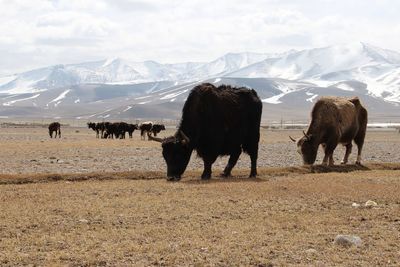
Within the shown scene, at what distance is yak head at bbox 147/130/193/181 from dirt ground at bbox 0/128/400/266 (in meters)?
0.39

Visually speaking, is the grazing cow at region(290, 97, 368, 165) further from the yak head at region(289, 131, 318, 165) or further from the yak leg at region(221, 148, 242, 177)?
the yak leg at region(221, 148, 242, 177)

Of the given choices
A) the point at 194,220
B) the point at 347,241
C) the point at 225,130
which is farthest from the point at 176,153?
the point at 347,241

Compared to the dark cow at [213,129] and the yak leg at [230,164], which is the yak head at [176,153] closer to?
the dark cow at [213,129]

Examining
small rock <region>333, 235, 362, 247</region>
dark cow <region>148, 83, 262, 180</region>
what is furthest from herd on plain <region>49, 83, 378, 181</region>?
small rock <region>333, 235, 362, 247</region>

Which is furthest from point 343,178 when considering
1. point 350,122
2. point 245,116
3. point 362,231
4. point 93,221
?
point 93,221

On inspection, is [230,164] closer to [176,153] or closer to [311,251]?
[176,153]

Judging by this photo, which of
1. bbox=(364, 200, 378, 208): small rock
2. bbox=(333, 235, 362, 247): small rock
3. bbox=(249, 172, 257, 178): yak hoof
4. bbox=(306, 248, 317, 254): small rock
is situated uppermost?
bbox=(333, 235, 362, 247): small rock

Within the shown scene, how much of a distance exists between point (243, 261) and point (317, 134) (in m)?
13.8

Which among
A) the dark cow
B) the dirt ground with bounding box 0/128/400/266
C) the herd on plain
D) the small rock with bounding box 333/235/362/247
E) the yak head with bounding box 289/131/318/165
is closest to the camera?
the dirt ground with bounding box 0/128/400/266

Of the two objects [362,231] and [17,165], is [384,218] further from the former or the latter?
[17,165]

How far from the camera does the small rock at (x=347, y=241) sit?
351 inches

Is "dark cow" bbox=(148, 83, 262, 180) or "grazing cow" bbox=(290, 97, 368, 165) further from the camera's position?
"grazing cow" bbox=(290, 97, 368, 165)

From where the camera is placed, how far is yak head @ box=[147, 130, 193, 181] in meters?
17.4

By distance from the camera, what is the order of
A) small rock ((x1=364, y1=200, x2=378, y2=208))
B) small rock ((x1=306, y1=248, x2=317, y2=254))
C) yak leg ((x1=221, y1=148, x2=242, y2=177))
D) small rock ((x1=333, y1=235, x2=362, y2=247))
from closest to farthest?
small rock ((x1=306, y1=248, x2=317, y2=254))
small rock ((x1=333, y1=235, x2=362, y2=247))
small rock ((x1=364, y1=200, x2=378, y2=208))
yak leg ((x1=221, y1=148, x2=242, y2=177))
